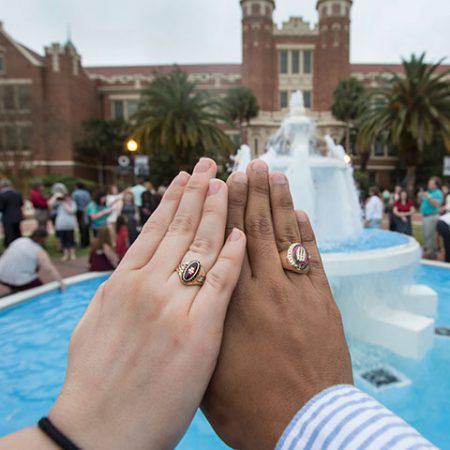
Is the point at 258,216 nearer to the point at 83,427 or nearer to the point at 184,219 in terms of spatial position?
the point at 184,219

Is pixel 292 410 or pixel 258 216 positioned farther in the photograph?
pixel 258 216

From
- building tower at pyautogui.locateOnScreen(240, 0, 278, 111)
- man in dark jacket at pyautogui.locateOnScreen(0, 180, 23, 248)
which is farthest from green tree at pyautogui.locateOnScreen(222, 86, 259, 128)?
man in dark jacket at pyautogui.locateOnScreen(0, 180, 23, 248)

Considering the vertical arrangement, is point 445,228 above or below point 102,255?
above

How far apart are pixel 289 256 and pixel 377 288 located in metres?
3.51

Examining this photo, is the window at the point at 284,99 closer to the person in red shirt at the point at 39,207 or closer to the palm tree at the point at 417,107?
the palm tree at the point at 417,107

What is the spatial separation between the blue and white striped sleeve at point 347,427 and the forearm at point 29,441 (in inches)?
15.6

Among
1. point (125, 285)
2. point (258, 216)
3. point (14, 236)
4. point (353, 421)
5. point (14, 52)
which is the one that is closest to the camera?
point (353, 421)

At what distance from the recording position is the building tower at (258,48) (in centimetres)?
3662

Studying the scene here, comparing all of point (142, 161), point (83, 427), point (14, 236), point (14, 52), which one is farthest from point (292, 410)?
point (14, 52)

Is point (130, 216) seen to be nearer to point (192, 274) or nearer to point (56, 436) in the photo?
point (192, 274)

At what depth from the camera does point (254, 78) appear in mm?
37125

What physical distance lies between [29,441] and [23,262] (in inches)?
203

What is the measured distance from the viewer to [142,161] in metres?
14.0

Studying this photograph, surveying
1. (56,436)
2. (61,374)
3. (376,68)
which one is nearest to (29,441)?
(56,436)
